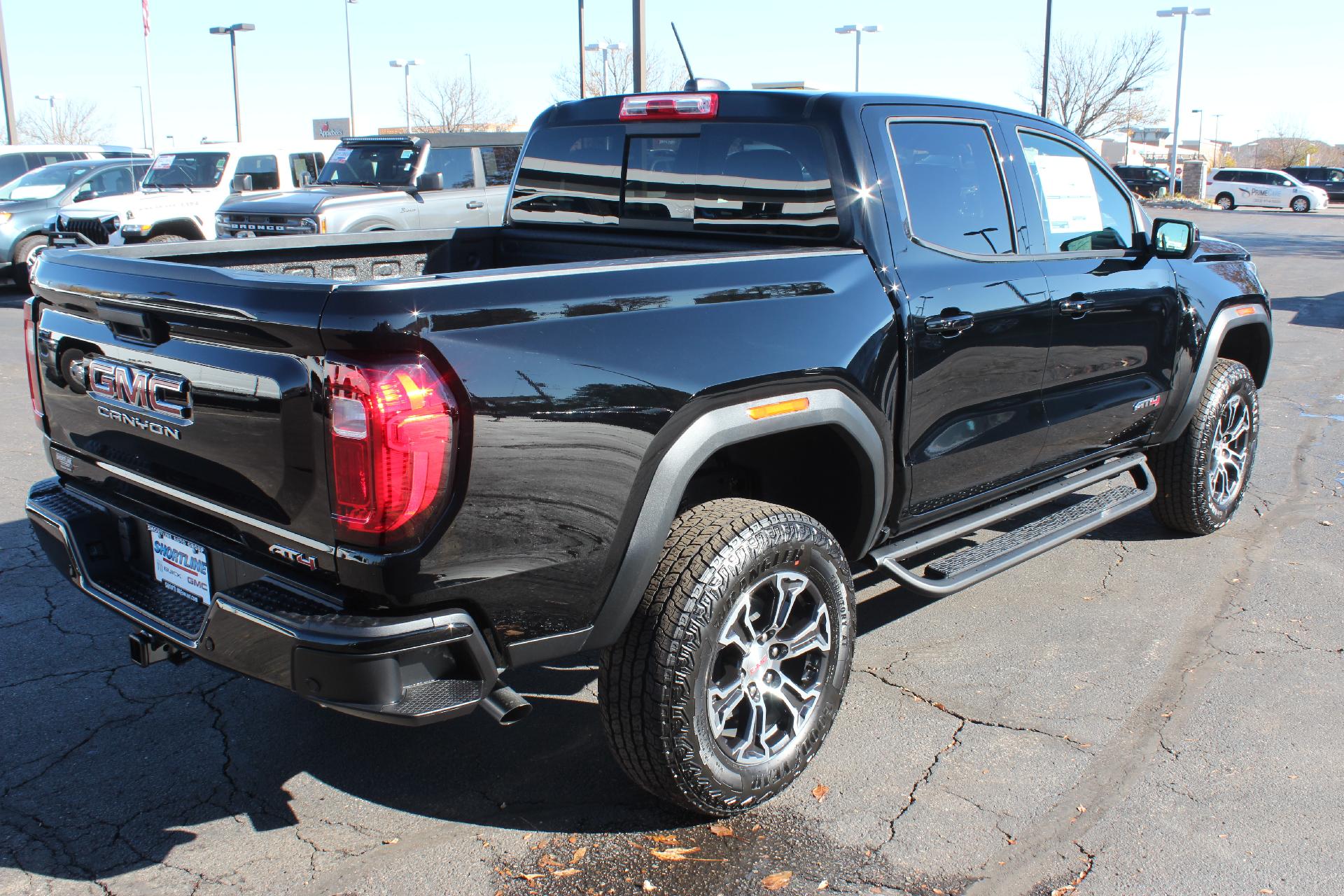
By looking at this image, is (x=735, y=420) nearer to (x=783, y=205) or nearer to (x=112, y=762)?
(x=783, y=205)

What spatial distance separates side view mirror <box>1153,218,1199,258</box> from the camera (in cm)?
451

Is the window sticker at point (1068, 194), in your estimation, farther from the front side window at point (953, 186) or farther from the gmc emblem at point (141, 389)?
the gmc emblem at point (141, 389)

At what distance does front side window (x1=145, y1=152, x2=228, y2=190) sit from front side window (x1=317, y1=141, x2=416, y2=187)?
186 centimetres

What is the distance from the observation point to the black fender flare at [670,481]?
8.95 feet

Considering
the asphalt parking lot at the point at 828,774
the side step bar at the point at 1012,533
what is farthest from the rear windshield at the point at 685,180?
the asphalt parking lot at the point at 828,774

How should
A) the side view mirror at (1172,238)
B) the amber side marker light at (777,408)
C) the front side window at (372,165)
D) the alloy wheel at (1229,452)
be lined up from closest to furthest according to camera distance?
the amber side marker light at (777,408), the side view mirror at (1172,238), the alloy wheel at (1229,452), the front side window at (372,165)

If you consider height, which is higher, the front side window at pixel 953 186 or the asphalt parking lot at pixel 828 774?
the front side window at pixel 953 186

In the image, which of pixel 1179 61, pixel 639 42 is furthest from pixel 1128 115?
pixel 639 42

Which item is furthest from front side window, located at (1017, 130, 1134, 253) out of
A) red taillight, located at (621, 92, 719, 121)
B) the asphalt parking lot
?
the asphalt parking lot

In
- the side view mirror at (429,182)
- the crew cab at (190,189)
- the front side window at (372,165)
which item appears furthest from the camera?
the crew cab at (190,189)

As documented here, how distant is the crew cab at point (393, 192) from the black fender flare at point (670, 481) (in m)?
9.64

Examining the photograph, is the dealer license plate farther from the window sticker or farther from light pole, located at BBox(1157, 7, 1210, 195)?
light pole, located at BBox(1157, 7, 1210, 195)

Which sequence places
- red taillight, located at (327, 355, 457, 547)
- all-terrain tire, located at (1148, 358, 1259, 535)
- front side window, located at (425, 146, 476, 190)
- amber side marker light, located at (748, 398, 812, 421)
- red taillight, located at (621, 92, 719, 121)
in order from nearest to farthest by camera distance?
red taillight, located at (327, 355, 457, 547)
amber side marker light, located at (748, 398, 812, 421)
red taillight, located at (621, 92, 719, 121)
all-terrain tire, located at (1148, 358, 1259, 535)
front side window, located at (425, 146, 476, 190)

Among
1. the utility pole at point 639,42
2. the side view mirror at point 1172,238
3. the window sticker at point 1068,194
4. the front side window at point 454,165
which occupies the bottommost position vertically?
the side view mirror at point 1172,238
